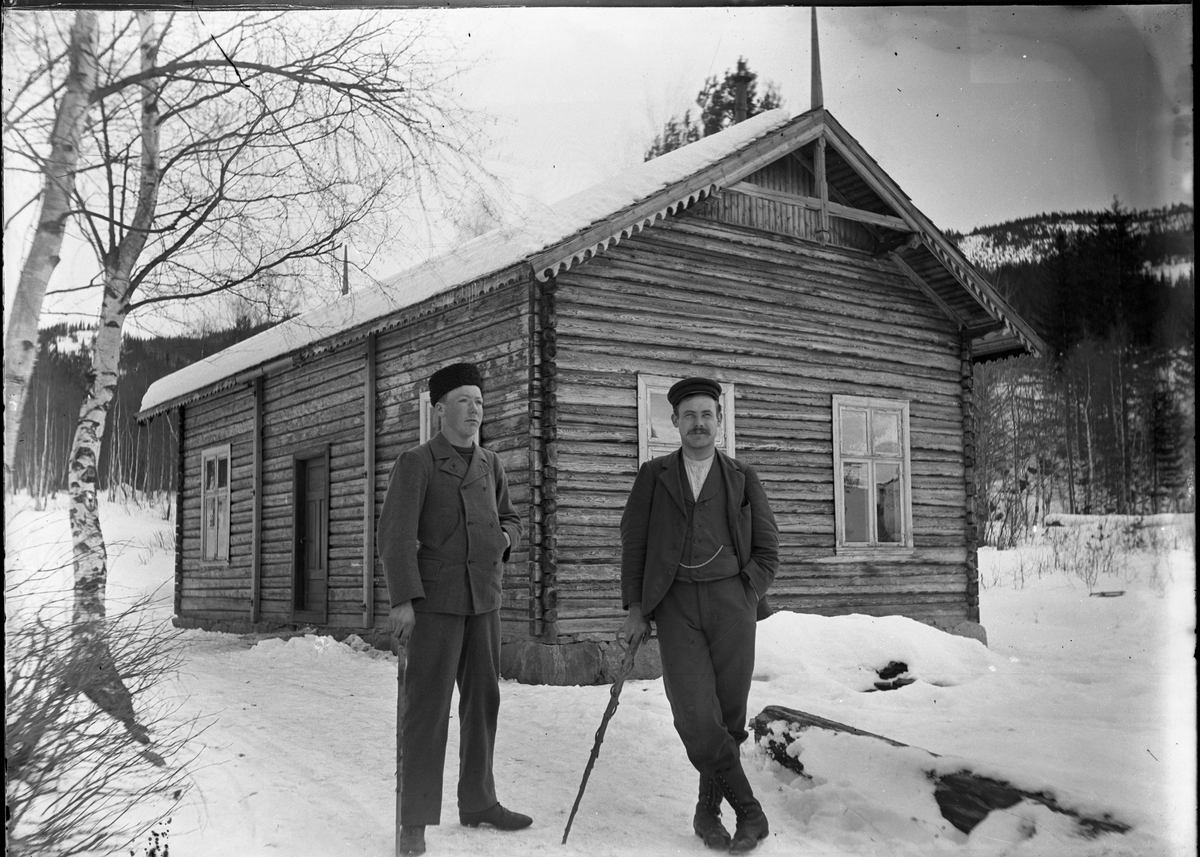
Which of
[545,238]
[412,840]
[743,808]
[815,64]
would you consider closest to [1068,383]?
[815,64]

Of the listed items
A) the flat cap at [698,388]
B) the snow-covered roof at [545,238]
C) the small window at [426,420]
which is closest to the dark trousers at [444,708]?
the flat cap at [698,388]

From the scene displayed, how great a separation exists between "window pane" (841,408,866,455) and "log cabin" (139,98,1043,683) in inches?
1.8

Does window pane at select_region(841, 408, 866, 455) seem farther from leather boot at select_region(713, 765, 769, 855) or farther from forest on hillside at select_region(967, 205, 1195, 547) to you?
leather boot at select_region(713, 765, 769, 855)

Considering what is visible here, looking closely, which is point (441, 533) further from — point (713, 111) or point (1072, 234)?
point (713, 111)

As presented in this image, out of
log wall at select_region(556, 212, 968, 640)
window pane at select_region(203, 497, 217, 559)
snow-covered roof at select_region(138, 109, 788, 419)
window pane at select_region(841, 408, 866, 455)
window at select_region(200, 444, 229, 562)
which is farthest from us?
window pane at select_region(203, 497, 217, 559)

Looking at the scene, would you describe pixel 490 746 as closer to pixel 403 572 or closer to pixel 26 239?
pixel 403 572

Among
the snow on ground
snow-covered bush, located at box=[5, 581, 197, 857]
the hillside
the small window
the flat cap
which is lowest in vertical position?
the snow on ground

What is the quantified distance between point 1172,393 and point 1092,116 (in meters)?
1.46

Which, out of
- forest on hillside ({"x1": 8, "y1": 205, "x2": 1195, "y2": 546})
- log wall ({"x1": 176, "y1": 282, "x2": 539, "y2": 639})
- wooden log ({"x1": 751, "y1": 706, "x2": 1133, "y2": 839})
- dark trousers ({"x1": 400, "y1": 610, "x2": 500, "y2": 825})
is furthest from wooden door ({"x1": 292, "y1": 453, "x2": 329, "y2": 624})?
wooden log ({"x1": 751, "y1": 706, "x2": 1133, "y2": 839})

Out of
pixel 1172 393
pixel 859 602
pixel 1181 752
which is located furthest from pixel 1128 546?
pixel 1181 752

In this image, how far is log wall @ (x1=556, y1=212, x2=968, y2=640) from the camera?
8.37m

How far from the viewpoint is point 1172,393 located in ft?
16.2

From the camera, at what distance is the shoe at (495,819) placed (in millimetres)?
4039

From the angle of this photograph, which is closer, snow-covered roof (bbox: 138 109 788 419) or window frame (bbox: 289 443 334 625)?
snow-covered roof (bbox: 138 109 788 419)
